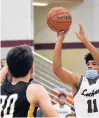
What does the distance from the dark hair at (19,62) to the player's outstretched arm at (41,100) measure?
0.13m

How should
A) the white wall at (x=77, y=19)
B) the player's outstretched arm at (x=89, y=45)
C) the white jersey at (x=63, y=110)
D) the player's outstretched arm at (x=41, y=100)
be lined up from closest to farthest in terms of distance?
the player's outstretched arm at (x=41, y=100) < the player's outstretched arm at (x=89, y=45) < the white jersey at (x=63, y=110) < the white wall at (x=77, y=19)

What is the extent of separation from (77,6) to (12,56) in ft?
26.7

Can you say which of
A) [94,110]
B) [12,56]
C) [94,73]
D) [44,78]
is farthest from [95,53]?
[44,78]

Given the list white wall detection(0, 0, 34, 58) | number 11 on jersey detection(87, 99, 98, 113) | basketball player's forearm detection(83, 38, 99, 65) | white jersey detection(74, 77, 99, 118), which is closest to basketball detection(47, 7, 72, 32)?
basketball player's forearm detection(83, 38, 99, 65)

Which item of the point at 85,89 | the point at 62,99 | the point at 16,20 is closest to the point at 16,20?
the point at 16,20

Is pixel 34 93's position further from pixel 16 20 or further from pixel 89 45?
pixel 16 20

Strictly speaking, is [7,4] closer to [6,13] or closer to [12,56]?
[6,13]

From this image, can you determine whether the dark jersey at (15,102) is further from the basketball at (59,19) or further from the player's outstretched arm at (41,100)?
the basketball at (59,19)

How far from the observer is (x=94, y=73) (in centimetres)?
404

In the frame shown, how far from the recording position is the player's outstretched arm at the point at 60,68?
3.67m

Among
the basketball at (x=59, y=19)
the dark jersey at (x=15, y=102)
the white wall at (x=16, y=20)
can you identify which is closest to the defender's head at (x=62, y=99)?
the white wall at (x=16, y=20)

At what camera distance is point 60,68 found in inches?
146

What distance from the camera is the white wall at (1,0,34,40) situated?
826cm

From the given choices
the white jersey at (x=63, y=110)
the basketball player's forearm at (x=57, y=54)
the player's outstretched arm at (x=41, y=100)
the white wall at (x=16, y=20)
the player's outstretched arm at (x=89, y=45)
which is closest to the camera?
the player's outstretched arm at (x=41, y=100)
